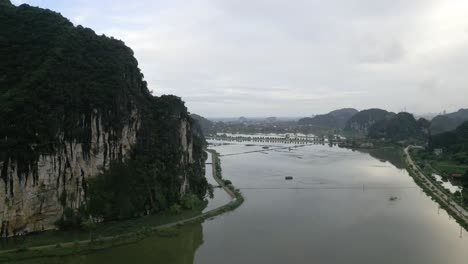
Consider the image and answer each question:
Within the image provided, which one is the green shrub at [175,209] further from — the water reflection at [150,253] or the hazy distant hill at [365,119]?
the hazy distant hill at [365,119]

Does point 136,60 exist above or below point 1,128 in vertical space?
above

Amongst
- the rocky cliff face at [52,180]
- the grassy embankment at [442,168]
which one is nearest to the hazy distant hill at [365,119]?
the grassy embankment at [442,168]

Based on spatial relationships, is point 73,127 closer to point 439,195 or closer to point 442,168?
point 439,195

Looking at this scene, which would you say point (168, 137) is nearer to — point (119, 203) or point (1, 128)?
point (119, 203)

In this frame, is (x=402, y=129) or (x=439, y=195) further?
(x=402, y=129)

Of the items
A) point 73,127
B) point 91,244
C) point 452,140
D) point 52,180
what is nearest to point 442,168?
point 452,140

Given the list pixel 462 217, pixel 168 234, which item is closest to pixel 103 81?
pixel 168 234
